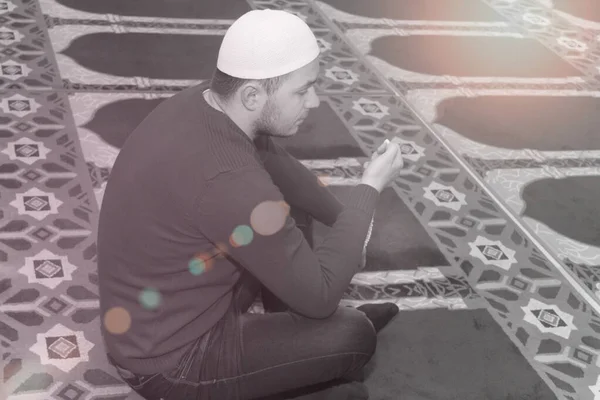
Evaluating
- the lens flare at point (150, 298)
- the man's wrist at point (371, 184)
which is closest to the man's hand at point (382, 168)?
the man's wrist at point (371, 184)

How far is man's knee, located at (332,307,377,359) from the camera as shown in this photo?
1579 mm

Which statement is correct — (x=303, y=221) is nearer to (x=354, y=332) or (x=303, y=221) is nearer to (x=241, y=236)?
(x=354, y=332)

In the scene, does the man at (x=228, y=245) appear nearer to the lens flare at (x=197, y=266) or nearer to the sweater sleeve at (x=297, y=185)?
the lens flare at (x=197, y=266)

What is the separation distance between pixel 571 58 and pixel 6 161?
2794 mm

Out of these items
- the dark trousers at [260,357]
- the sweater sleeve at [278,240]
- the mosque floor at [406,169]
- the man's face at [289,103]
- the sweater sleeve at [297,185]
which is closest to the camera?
the sweater sleeve at [278,240]

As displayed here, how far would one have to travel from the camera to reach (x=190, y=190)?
4.26 ft

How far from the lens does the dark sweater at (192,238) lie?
1.30 meters

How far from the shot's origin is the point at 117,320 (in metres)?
1.48

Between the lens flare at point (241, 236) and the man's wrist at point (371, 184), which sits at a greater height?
the lens flare at point (241, 236)

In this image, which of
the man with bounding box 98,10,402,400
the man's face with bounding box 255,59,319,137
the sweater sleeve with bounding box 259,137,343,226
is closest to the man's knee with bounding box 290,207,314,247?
the sweater sleeve with bounding box 259,137,343,226

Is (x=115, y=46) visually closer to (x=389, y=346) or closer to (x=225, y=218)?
(x=389, y=346)

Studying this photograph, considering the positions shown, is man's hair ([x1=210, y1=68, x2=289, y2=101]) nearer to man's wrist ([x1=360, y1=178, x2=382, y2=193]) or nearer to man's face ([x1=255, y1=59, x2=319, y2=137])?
man's face ([x1=255, y1=59, x2=319, y2=137])

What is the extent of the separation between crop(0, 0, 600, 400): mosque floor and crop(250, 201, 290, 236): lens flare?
68cm

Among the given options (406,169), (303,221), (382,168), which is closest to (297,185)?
(303,221)
